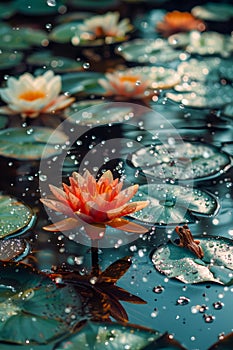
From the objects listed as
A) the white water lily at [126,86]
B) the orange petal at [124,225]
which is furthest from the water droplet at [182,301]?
the white water lily at [126,86]

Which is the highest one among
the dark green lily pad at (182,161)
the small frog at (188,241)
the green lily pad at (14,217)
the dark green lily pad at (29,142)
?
the small frog at (188,241)

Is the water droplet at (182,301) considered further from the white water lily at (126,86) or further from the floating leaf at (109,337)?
the white water lily at (126,86)

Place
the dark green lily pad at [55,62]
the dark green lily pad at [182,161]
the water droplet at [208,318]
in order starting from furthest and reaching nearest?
the dark green lily pad at [55,62] → the dark green lily pad at [182,161] → the water droplet at [208,318]

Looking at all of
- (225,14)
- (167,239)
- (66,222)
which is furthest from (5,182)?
(225,14)

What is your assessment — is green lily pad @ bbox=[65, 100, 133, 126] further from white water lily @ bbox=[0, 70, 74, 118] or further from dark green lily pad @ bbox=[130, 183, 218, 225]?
dark green lily pad @ bbox=[130, 183, 218, 225]

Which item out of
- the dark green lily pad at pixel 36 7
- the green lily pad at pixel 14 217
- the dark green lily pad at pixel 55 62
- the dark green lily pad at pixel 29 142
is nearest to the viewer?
the green lily pad at pixel 14 217

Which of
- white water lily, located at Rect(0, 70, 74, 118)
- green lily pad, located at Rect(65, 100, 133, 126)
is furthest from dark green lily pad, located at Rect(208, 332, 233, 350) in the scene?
white water lily, located at Rect(0, 70, 74, 118)

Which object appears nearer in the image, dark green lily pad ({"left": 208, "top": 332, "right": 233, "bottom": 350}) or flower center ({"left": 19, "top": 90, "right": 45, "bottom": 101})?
dark green lily pad ({"left": 208, "top": 332, "right": 233, "bottom": 350})
